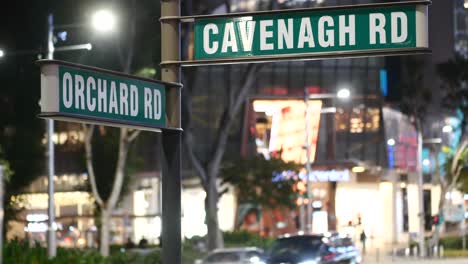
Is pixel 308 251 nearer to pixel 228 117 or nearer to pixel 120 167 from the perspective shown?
Answer: pixel 120 167

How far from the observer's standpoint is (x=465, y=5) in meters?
90.2

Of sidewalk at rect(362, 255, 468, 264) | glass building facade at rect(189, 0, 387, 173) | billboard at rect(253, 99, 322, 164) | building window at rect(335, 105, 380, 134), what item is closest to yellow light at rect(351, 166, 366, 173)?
billboard at rect(253, 99, 322, 164)

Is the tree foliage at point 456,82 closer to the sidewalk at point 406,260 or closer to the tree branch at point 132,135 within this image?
the sidewalk at point 406,260

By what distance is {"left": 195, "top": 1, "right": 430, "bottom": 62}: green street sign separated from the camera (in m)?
8.69

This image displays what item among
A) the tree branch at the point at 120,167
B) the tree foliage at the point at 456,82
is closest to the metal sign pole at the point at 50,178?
the tree branch at the point at 120,167

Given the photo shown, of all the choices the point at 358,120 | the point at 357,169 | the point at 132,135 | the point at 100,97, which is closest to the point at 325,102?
the point at 358,120

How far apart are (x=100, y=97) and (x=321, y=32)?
1.96 meters

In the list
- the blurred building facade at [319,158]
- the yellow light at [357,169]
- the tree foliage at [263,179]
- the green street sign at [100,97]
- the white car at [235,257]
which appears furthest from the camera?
the blurred building facade at [319,158]

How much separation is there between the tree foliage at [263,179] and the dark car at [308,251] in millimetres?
17101

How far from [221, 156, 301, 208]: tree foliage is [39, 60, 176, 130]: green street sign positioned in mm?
41339

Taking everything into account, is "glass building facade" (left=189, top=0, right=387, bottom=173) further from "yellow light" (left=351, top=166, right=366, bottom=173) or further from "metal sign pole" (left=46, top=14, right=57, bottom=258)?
"metal sign pole" (left=46, top=14, right=57, bottom=258)

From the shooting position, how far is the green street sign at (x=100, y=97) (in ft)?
25.7

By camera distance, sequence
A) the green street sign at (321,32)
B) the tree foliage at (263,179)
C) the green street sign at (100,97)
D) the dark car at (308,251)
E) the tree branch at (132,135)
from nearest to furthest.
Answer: the green street sign at (100,97), the green street sign at (321,32), the dark car at (308,251), the tree branch at (132,135), the tree foliage at (263,179)

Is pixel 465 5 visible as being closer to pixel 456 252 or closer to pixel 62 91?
pixel 456 252
